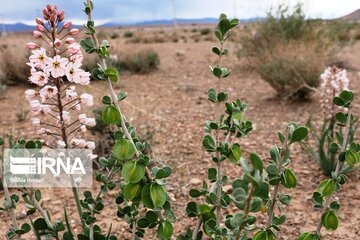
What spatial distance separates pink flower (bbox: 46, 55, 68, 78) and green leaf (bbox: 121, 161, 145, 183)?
633 millimetres

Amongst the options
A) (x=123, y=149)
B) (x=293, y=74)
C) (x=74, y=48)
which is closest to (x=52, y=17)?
(x=74, y=48)

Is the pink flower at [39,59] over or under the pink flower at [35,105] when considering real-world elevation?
over

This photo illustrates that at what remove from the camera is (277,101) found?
6.33 metres

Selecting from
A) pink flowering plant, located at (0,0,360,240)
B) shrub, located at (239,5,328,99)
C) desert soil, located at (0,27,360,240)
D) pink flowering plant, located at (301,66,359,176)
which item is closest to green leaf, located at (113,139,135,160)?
pink flowering plant, located at (0,0,360,240)

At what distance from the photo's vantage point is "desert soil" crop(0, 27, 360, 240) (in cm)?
301

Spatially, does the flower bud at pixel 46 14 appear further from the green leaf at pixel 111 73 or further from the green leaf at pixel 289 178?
the green leaf at pixel 289 178

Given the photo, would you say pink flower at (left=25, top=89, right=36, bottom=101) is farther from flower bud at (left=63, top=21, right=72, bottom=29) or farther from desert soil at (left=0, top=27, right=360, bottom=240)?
desert soil at (left=0, top=27, right=360, bottom=240)

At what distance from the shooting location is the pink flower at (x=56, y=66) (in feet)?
5.61

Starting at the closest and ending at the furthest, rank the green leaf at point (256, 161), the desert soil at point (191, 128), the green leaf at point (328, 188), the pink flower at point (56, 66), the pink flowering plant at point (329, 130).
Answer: the green leaf at point (256, 161), the green leaf at point (328, 188), the pink flower at point (56, 66), the desert soil at point (191, 128), the pink flowering plant at point (329, 130)

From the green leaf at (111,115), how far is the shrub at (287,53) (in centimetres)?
413

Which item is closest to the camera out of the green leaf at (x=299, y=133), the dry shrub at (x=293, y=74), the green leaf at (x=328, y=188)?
the green leaf at (x=299, y=133)

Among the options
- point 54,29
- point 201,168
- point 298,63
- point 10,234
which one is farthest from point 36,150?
point 298,63

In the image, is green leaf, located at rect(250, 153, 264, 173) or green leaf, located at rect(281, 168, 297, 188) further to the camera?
green leaf, located at rect(281, 168, 297, 188)

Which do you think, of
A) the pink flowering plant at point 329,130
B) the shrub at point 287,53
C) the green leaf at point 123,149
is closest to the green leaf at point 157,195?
the green leaf at point 123,149
